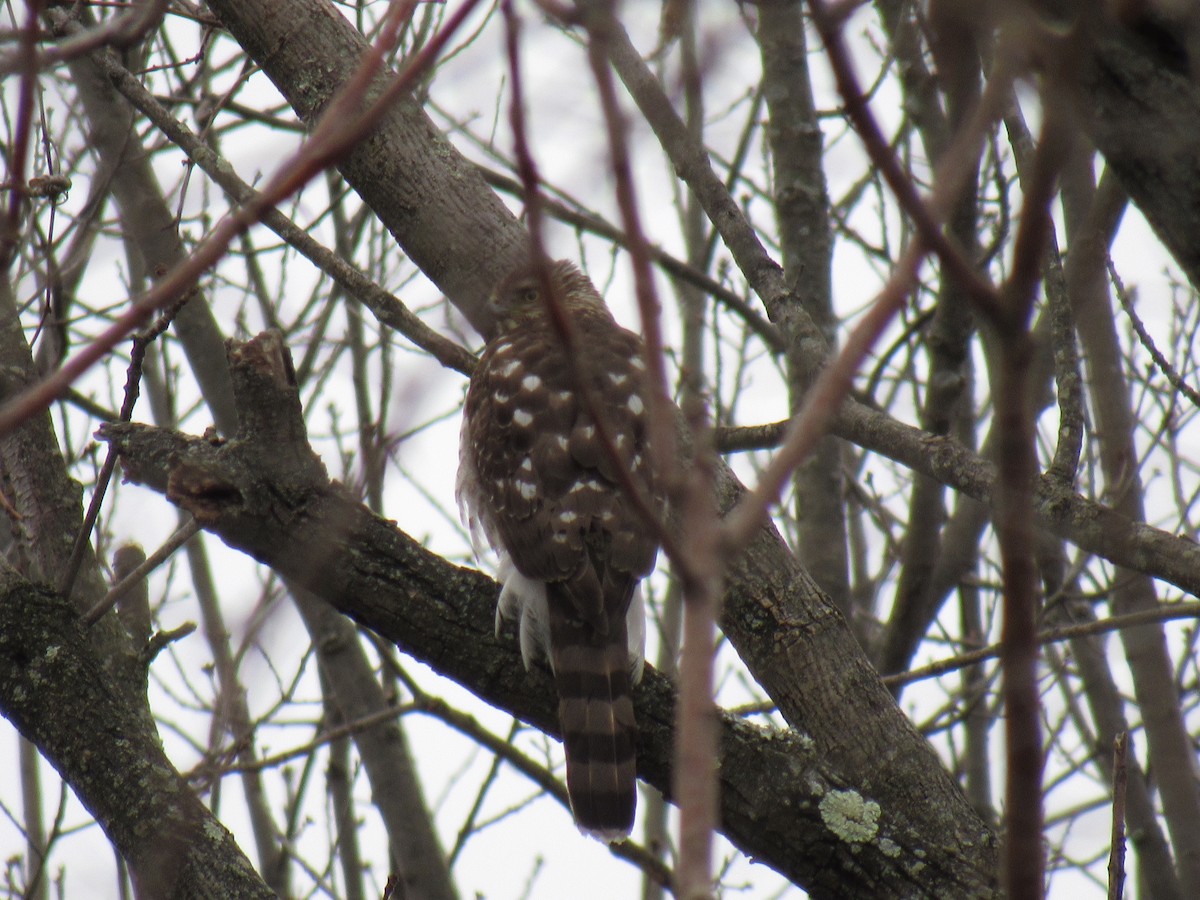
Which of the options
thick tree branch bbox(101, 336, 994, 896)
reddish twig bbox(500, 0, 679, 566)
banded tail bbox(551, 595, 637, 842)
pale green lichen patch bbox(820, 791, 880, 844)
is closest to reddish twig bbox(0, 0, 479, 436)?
reddish twig bbox(500, 0, 679, 566)

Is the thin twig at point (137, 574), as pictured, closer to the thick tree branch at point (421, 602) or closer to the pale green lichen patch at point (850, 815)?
the thick tree branch at point (421, 602)

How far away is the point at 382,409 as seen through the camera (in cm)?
524

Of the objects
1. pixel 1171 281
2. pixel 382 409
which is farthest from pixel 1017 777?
pixel 1171 281

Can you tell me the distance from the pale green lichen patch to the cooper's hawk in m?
0.58

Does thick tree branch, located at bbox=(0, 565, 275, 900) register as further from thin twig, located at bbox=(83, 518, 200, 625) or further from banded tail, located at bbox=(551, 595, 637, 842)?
banded tail, located at bbox=(551, 595, 637, 842)

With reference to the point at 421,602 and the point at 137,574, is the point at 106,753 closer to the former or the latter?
the point at 137,574

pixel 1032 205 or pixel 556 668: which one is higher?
pixel 556 668

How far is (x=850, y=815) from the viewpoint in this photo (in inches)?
123

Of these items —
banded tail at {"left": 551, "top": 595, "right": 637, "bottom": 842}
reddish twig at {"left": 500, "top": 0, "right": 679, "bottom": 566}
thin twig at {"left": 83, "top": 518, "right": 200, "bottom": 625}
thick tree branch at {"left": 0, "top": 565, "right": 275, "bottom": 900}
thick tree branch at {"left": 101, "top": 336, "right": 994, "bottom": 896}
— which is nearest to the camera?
reddish twig at {"left": 500, "top": 0, "right": 679, "bottom": 566}

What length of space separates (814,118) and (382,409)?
81.4 inches

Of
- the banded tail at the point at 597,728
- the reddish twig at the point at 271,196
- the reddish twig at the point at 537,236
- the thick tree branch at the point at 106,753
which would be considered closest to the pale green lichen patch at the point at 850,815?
the banded tail at the point at 597,728

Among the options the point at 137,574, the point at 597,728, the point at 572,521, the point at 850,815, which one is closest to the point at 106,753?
the point at 137,574

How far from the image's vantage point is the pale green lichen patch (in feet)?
10.2

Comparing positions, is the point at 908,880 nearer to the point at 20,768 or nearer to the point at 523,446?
the point at 523,446
